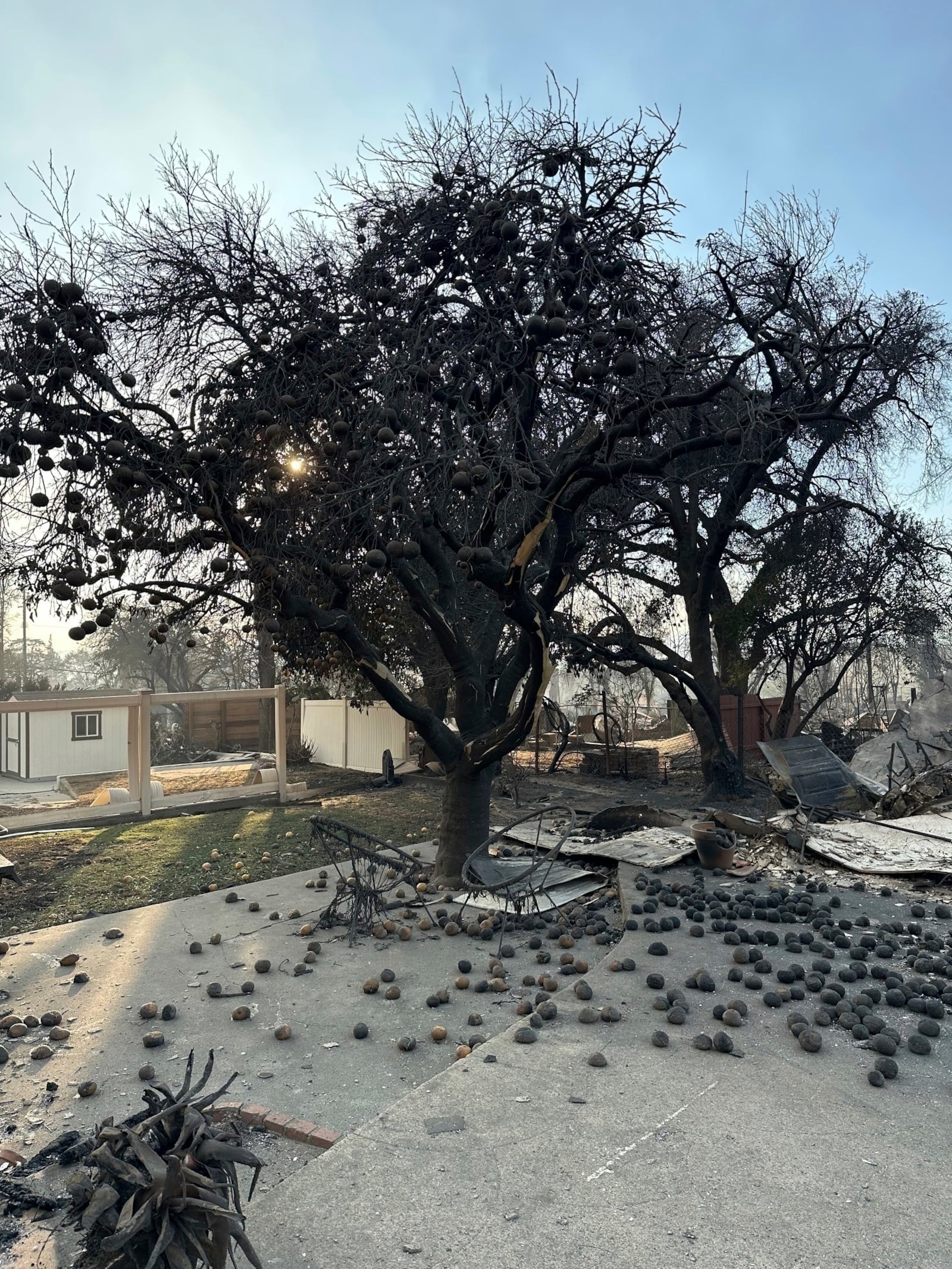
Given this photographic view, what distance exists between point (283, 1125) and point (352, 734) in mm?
Answer: 16432

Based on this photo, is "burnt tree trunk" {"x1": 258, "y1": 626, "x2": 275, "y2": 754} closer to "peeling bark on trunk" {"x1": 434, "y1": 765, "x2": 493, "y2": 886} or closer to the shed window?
the shed window

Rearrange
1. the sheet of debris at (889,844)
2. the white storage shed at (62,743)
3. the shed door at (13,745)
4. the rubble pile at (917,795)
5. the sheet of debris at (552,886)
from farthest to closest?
1. the shed door at (13,745)
2. the white storage shed at (62,743)
3. the rubble pile at (917,795)
4. the sheet of debris at (889,844)
5. the sheet of debris at (552,886)

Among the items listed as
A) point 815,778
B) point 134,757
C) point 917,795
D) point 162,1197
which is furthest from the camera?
point 134,757

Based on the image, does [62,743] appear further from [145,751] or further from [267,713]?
[145,751]

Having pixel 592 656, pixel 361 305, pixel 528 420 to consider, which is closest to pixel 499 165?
pixel 361 305

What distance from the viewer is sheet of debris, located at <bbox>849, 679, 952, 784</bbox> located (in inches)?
480

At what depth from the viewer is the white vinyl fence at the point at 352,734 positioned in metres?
18.7

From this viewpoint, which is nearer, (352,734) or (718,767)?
(718,767)

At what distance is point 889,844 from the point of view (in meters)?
8.11

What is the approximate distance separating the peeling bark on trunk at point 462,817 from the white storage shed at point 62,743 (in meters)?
18.1

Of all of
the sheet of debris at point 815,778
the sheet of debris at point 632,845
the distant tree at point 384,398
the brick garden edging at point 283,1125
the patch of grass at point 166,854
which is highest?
the distant tree at point 384,398

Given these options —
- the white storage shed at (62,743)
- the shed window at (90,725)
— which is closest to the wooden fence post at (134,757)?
the white storage shed at (62,743)

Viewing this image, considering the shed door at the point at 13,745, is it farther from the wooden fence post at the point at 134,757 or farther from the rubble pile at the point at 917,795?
the rubble pile at the point at 917,795

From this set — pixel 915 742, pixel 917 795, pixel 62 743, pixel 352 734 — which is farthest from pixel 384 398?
pixel 62 743
